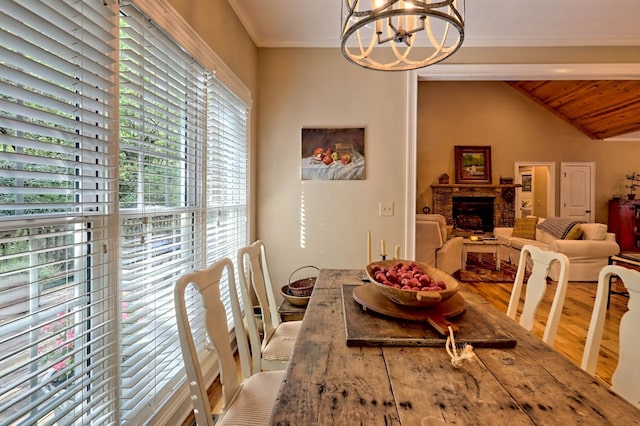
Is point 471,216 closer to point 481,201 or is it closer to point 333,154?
point 481,201

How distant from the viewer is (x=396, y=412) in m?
0.78

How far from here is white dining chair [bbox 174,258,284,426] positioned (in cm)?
100

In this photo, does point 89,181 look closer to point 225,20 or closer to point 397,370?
point 397,370

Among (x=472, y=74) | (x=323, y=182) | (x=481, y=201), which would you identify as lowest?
(x=481, y=201)

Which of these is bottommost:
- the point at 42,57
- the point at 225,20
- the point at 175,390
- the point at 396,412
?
the point at 175,390

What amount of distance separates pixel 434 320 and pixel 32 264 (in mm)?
1277

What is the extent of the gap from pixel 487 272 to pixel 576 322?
242 cm

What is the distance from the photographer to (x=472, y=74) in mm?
3045

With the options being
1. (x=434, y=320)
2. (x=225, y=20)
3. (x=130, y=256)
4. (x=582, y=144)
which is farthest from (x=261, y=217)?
(x=582, y=144)

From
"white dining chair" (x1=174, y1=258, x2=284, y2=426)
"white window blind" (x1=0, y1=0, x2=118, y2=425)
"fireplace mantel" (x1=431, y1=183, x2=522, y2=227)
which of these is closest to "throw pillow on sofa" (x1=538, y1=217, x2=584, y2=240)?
"fireplace mantel" (x1=431, y1=183, x2=522, y2=227)

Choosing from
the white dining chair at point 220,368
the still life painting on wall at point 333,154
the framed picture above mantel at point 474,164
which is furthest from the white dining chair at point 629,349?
the framed picture above mantel at point 474,164

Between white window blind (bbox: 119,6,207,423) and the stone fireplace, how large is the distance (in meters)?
6.95

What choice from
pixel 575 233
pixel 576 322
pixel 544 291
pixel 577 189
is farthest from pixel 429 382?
pixel 577 189

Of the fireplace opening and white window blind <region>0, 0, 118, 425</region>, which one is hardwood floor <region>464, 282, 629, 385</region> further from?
the fireplace opening
